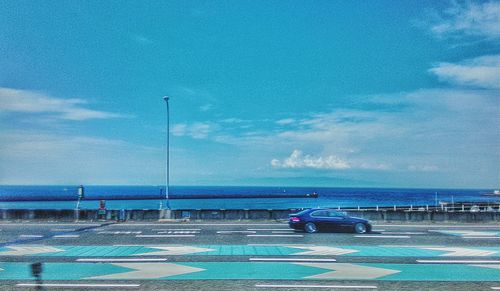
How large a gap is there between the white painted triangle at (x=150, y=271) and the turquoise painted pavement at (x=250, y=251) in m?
2.15

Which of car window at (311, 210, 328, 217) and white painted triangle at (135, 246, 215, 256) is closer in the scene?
white painted triangle at (135, 246, 215, 256)

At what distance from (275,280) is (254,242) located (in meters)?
7.71

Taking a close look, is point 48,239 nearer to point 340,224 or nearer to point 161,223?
point 161,223

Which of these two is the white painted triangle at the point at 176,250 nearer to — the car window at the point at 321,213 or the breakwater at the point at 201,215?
the car window at the point at 321,213

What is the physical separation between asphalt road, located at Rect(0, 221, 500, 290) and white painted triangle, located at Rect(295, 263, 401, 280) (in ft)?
0.09

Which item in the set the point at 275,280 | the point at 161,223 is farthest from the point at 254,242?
the point at 161,223

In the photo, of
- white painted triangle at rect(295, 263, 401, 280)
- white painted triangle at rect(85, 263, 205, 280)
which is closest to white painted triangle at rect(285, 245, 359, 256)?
white painted triangle at rect(295, 263, 401, 280)

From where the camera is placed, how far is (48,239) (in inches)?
829

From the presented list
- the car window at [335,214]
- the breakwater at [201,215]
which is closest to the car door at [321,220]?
the car window at [335,214]

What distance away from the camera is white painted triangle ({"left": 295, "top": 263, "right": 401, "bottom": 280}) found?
41.2 ft

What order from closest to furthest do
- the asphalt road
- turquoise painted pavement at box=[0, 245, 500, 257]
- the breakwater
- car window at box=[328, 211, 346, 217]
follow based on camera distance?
the asphalt road → turquoise painted pavement at box=[0, 245, 500, 257] → car window at box=[328, 211, 346, 217] → the breakwater

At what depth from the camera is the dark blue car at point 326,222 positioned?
78.2 feet

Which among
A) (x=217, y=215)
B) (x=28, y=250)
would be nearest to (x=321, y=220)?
(x=217, y=215)

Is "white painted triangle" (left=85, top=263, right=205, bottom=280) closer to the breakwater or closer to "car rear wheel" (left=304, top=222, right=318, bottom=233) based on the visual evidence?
"car rear wheel" (left=304, top=222, right=318, bottom=233)
